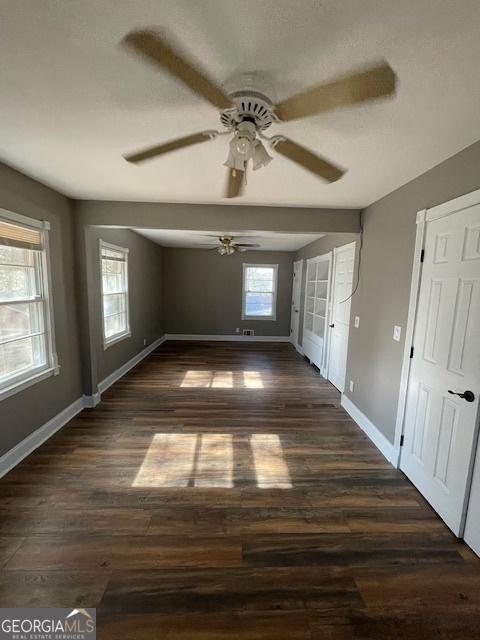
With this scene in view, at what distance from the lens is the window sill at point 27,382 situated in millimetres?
2193

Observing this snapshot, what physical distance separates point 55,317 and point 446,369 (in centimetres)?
349

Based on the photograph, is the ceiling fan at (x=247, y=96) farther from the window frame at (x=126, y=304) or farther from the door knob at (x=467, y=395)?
the window frame at (x=126, y=304)

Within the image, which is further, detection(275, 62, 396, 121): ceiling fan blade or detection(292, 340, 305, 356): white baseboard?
detection(292, 340, 305, 356): white baseboard

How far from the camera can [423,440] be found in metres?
2.09

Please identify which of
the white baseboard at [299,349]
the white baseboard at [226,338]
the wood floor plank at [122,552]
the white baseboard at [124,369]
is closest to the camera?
the wood floor plank at [122,552]

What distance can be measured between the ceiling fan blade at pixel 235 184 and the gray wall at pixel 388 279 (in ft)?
4.68

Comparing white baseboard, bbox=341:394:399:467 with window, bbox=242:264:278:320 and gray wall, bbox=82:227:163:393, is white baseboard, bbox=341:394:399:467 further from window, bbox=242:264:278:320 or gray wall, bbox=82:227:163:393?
window, bbox=242:264:278:320

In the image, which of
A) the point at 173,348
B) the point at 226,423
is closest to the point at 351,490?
the point at 226,423

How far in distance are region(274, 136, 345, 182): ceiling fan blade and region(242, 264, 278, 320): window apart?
514 cm

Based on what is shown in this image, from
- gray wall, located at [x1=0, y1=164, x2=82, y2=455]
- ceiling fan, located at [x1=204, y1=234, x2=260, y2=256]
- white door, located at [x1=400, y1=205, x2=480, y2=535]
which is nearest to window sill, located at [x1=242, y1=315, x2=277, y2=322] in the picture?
ceiling fan, located at [x1=204, y1=234, x2=260, y2=256]

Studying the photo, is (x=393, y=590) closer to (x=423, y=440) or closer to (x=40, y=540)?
(x=423, y=440)

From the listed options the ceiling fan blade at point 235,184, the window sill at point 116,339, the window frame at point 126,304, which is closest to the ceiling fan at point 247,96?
the ceiling fan blade at point 235,184

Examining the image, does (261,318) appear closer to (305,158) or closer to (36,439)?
(36,439)

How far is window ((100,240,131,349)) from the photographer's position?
3964 mm
